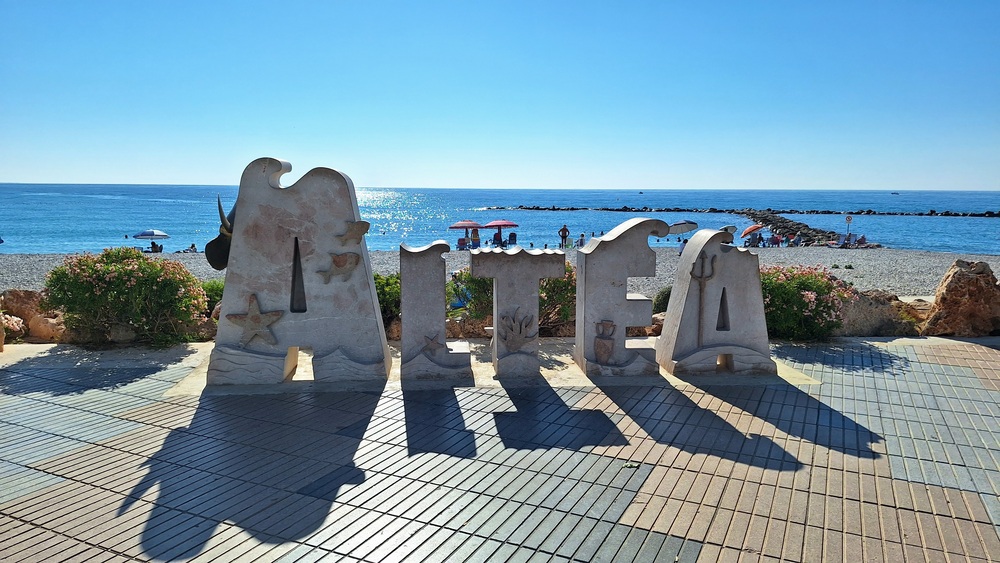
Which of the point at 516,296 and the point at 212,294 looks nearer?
the point at 516,296

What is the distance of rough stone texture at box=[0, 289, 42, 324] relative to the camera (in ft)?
34.4

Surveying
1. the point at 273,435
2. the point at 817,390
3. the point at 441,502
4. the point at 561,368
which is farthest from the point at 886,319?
the point at 273,435

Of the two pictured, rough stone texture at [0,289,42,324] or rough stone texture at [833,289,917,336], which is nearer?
rough stone texture at [0,289,42,324]

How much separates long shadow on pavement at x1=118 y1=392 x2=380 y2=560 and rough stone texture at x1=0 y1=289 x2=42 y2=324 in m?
5.86

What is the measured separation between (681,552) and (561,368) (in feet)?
14.5

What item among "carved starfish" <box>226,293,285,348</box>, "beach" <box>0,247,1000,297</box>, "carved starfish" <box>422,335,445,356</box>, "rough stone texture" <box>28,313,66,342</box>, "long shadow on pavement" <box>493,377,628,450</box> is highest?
"carved starfish" <box>226,293,285,348</box>

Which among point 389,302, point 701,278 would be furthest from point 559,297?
point 389,302

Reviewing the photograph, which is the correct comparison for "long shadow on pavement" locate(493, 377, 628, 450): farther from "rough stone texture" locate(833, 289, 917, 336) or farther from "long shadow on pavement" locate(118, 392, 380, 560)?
"rough stone texture" locate(833, 289, 917, 336)

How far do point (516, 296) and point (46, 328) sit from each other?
320 inches

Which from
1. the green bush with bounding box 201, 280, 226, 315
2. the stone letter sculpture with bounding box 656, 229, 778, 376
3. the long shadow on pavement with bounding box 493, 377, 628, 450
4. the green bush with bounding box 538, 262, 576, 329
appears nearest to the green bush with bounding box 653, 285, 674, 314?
the green bush with bounding box 538, 262, 576, 329

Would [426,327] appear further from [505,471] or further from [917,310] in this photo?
[917,310]

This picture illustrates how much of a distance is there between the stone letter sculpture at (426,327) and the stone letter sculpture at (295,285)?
43 cm

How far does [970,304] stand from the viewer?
10320mm

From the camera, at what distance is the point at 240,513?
181 inches
